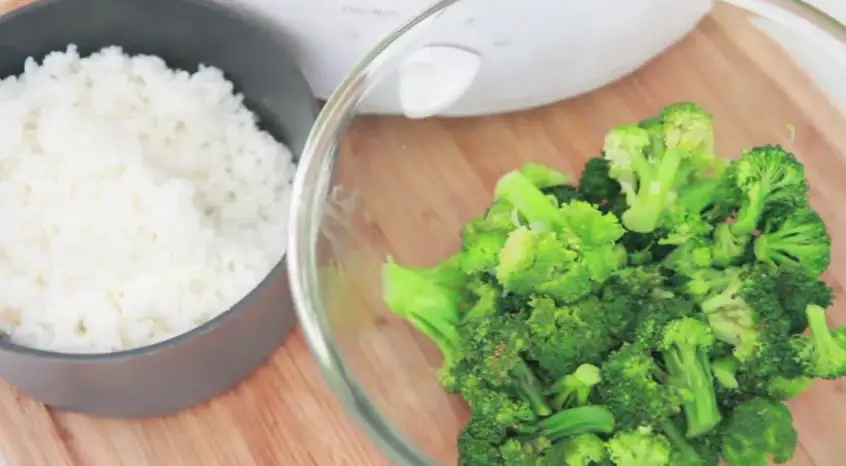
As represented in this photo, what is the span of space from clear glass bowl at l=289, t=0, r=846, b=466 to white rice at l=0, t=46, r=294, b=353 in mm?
102

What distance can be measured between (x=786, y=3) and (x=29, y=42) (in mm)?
708

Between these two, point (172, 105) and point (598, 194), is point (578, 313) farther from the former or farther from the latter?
point (172, 105)

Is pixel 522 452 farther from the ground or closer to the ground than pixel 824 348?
closer to the ground

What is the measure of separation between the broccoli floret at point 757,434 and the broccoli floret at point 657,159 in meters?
0.17

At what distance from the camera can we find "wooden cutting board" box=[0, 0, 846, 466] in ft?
2.80

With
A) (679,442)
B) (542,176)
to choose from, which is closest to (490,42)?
(542,176)

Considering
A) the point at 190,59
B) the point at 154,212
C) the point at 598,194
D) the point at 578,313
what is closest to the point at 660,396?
the point at 578,313

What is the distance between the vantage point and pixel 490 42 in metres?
0.81

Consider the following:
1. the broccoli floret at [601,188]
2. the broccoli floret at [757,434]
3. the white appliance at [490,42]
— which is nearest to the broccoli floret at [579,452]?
the broccoli floret at [757,434]

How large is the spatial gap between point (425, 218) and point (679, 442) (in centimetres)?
30

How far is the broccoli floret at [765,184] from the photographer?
78 centimetres

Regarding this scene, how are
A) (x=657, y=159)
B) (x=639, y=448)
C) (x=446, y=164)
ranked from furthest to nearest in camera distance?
(x=446, y=164)
(x=657, y=159)
(x=639, y=448)

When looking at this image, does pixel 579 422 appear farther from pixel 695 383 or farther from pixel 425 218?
pixel 425 218

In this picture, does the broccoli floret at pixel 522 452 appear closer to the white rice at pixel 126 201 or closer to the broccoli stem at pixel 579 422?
the broccoli stem at pixel 579 422
